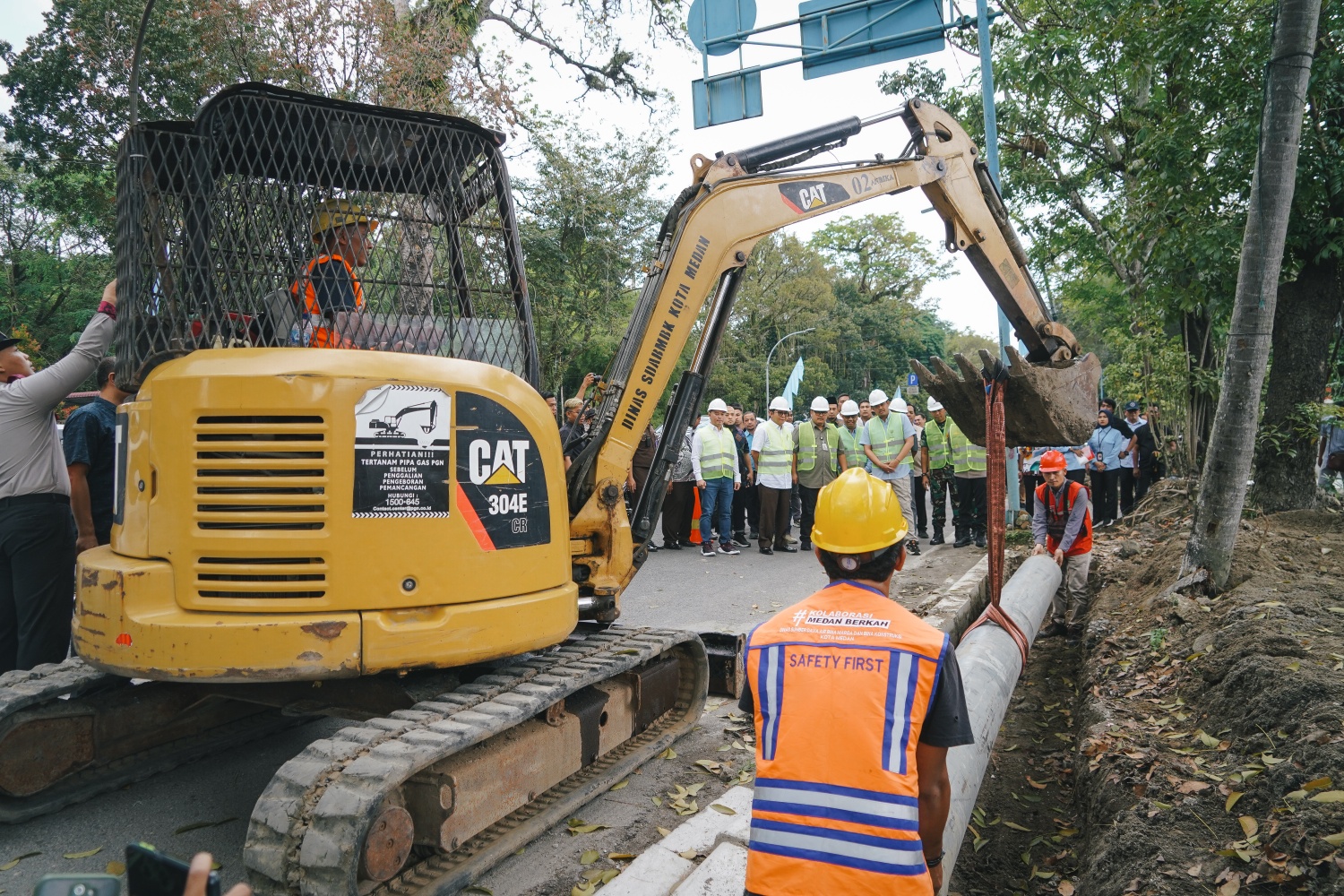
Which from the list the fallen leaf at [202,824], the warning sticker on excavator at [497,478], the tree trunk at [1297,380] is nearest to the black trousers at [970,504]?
the tree trunk at [1297,380]

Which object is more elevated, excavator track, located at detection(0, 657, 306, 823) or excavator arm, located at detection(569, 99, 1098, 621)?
excavator arm, located at detection(569, 99, 1098, 621)

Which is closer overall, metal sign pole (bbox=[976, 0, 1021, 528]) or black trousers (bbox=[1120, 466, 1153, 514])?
metal sign pole (bbox=[976, 0, 1021, 528])

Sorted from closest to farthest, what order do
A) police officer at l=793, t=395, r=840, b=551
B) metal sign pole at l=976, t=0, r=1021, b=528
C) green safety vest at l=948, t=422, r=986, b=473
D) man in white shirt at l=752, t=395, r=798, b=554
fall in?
green safety vest at l=948, t=422, r=986, b=473
man in white shirt at l=752, t=395, r=798, b=554
police officer at l=793, t=395, r=840, b=551
metal sign pole at l=976, t=0, r=1021, b=528

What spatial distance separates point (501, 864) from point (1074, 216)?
17171mm

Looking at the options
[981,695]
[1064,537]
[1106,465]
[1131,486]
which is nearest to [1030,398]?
[981,695]

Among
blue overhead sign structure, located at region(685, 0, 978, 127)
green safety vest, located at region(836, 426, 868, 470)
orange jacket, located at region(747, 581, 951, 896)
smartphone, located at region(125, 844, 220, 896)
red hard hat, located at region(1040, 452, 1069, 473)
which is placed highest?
blue overhead sign structure, located at region(685, 0, 978, 127)

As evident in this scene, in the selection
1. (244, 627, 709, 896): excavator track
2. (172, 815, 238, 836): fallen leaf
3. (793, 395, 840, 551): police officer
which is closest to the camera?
(244, 627, 709, 896): excavator track

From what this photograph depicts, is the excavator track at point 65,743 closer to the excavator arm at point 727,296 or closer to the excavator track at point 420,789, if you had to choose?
the excavator track at point 420,789

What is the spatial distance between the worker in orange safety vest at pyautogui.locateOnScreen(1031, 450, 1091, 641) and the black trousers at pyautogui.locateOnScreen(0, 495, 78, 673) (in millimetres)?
7332

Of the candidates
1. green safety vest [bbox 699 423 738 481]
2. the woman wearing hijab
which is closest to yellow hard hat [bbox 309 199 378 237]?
green safety vest [bbox 699 423 738 481]

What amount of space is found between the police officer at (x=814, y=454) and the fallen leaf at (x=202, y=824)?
358 inches

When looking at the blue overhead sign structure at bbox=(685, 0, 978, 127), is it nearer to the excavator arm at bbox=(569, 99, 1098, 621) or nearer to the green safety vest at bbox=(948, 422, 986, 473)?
the green safety vest at bbox=(948, 422, 986, 473)

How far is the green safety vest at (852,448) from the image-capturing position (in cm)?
1250

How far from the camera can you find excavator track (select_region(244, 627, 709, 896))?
303 centimetres
